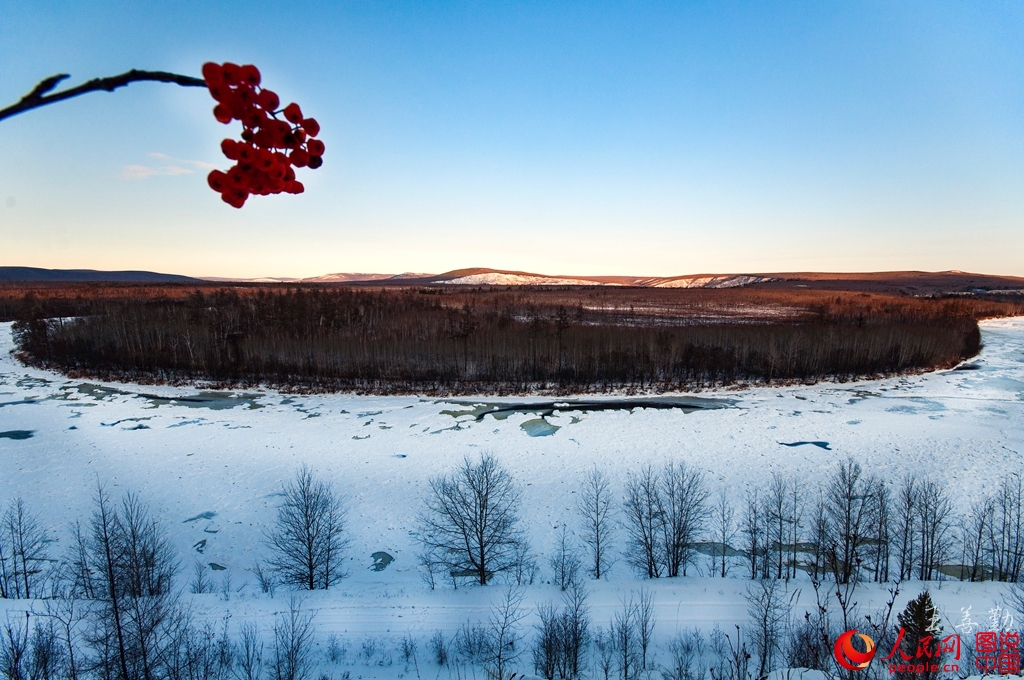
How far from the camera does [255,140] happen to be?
4.73 ft

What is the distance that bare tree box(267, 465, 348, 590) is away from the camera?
11578 millimetres

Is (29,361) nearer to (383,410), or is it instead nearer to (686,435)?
(383,410)

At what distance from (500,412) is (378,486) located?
933 centimetres

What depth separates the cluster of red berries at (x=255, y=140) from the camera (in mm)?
1273

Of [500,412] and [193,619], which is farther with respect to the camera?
[500,412]

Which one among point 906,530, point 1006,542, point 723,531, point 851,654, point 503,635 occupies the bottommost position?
point 1006,542

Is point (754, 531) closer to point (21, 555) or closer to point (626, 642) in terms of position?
point (626, 642)

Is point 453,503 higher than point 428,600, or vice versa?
point 453,503

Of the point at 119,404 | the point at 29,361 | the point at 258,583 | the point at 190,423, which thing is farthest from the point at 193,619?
the point at 29,361

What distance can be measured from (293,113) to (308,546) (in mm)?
12261

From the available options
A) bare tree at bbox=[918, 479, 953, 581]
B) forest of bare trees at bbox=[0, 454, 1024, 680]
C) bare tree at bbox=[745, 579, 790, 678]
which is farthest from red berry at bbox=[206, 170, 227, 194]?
bare tree at bbox=[918, 479, 953, 581]

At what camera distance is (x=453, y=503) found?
1305cm


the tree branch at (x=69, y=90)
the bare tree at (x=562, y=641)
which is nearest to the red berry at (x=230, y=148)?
the tree branch at (x=69, y=90)

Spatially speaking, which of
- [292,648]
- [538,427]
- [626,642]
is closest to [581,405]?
[538,427]
